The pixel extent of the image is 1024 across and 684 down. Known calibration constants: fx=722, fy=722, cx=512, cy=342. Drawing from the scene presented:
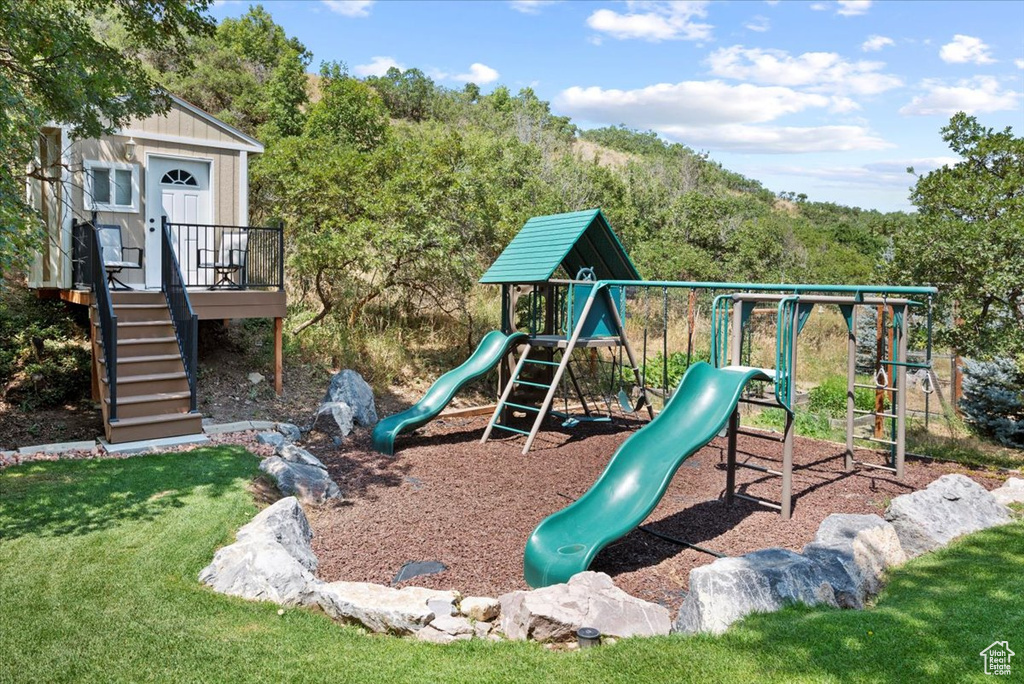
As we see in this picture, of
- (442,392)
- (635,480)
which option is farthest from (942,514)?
(442,392)

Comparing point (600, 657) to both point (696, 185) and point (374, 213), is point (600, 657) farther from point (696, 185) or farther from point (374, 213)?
point (696, 185)

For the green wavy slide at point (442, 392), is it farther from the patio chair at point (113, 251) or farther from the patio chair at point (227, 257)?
the patio chair at point (113, 251)

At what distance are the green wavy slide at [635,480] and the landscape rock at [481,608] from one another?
2.27 ft

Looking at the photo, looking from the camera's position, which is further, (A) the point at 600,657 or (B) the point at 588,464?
(B) the point at 588,464

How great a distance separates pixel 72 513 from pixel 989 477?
362 inches

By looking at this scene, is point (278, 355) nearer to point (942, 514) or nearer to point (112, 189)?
point (112, 189)

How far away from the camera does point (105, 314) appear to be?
28.7 ft

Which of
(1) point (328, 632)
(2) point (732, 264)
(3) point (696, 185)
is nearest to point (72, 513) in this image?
(1) point (328, 632)

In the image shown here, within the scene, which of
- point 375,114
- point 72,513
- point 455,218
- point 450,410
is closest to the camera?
point 72,513

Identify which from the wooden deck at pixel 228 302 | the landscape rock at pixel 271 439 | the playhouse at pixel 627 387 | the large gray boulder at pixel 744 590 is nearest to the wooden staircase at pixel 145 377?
the wooden deck at pixel 228 302

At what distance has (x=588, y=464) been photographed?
8.56 meters

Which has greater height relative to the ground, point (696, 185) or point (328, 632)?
point (696, 185)

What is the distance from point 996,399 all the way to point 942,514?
5.59 meters

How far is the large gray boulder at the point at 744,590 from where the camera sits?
415cm
